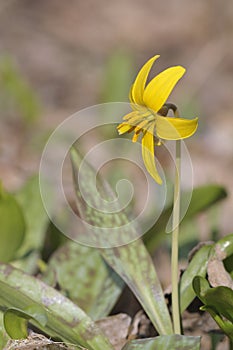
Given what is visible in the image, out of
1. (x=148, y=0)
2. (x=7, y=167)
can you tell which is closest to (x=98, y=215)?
(x=7, y=167)

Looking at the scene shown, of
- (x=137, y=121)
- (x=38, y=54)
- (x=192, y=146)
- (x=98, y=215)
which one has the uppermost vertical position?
(x=38, y=54)

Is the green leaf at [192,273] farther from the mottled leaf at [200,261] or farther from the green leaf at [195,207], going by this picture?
the green leaf at [195,207]

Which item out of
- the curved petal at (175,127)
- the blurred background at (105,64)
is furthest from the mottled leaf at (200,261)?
the blurred background at (105,64)

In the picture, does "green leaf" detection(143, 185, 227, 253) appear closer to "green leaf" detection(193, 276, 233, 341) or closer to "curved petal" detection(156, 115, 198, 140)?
"green leaf" detection(193, 276, 233, 341)

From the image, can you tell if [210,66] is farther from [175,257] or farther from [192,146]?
[175,257]

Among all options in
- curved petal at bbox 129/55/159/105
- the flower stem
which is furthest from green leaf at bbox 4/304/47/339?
curved petal at bbox 129/55/159/105
